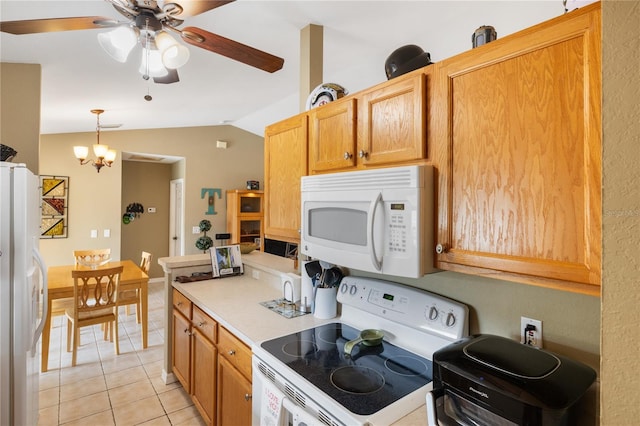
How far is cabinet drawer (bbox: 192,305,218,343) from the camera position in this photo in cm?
193

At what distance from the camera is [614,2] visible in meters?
0.49

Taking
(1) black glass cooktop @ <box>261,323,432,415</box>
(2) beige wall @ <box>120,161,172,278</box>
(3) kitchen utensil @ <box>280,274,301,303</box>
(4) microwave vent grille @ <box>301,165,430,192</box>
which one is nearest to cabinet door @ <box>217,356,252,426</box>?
(1) black glass cooktop @ <box>261,323,432,415</box>

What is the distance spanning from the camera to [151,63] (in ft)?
5.94

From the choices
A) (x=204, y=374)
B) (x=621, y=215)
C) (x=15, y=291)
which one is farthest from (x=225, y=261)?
(x=621, y=215)

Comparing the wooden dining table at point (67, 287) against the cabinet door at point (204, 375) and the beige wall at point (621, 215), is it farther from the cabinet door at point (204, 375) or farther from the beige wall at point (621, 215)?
the beige wall at point (621, 215)

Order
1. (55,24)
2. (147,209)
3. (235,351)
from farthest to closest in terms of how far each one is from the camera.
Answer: (147,209) → (235,351) → (55,24)

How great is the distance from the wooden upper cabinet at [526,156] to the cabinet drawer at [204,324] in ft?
4.72

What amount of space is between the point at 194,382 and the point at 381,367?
1585 millimetres

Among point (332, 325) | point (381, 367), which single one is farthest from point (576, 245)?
point (332, 325)

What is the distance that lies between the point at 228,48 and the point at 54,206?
4.55 m

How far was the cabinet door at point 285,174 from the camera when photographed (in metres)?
1.82

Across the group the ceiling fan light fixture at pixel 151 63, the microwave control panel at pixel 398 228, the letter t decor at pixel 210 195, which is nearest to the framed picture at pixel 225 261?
the ceiling fan light fixture at pixel 151 63

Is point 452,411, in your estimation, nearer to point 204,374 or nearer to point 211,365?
point 211,365

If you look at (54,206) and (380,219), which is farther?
(54,206)
